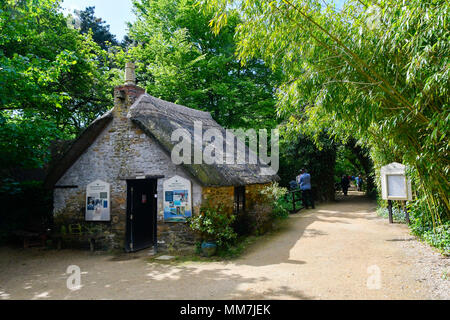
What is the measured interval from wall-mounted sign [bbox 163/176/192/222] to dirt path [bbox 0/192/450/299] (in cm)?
141

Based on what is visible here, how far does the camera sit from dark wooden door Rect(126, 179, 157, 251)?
360 inches

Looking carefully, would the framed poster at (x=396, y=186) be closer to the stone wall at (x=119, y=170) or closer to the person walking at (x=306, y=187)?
the person walking at (x=306, y=187)

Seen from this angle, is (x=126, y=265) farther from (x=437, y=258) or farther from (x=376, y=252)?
(x=437, y=258)

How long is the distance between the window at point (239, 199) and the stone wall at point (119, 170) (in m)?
2.19

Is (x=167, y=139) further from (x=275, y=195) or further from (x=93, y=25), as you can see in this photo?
(x=93, y=25)

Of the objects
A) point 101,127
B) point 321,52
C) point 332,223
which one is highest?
point 321,52

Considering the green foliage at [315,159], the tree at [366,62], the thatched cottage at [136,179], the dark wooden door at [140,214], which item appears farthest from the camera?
the green foliage at [315,159]

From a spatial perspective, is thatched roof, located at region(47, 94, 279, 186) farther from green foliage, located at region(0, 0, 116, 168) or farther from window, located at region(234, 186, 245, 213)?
green foliage, located at region(0, 0, 116, 168)

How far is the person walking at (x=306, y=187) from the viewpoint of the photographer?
45.2ft

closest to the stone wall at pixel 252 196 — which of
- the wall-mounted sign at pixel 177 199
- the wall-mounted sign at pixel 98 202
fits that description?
the wall-mounted sign at pixel 177 199

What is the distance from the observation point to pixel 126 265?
24.9ft

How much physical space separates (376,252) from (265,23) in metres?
5.96

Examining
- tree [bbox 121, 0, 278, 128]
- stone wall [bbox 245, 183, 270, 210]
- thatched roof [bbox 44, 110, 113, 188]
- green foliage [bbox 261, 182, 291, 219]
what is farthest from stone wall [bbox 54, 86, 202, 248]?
tree [bbox 121, 0, 278, 128]
